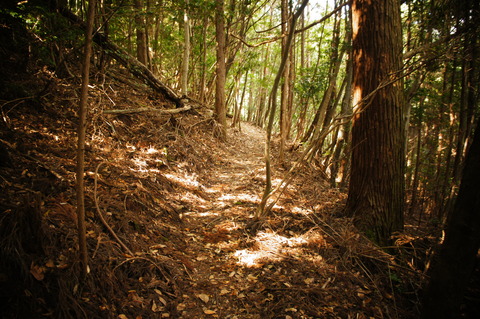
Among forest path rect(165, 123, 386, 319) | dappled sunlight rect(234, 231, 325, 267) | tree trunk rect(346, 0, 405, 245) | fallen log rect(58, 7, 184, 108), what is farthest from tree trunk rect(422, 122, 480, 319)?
fallen log rect(58, 7, 184, 108)

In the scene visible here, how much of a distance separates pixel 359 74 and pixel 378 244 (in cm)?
254

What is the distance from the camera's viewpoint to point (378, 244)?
3.26 metres

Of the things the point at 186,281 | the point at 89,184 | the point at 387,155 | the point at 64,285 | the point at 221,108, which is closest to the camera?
the point at 64,285

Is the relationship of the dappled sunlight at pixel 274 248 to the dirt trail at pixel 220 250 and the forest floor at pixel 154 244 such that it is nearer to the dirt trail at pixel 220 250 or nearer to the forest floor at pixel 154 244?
the forest floor at pixel 154 244

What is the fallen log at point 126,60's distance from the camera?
17.2 feet

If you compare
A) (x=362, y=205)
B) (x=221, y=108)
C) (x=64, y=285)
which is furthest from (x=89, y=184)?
(x=221, y=108)

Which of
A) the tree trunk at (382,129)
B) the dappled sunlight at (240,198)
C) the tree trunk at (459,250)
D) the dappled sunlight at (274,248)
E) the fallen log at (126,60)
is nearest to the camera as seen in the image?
the tree trunk at (459,250)

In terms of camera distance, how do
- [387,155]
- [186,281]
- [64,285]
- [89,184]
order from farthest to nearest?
[387,155]
[89,184]
[186,281]
[64,285]

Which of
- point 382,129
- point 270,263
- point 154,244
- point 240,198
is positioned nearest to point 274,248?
point 270,263

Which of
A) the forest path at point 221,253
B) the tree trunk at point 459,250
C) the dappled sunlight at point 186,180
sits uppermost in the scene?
the tree trunk at point 459,250

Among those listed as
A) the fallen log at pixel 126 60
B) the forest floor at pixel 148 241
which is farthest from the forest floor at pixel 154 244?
the fallen log at pixel 126 60

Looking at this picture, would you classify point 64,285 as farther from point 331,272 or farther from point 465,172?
point 465,172

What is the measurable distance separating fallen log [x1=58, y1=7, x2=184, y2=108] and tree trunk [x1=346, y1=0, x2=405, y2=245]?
5569 millimetres

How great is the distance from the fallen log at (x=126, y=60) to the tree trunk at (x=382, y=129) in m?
5.57
